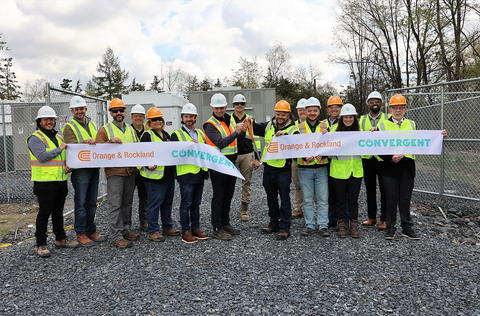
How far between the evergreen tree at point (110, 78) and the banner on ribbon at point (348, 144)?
49.9 meters

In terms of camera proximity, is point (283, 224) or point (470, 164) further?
point (470, 164)

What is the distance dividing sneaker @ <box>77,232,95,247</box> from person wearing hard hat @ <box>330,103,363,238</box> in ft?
13.0

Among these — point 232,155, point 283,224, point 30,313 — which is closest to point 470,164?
point 283,224

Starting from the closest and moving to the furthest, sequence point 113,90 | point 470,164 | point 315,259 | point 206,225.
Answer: point 315,259
point 206,225
point 470,164
point 113,90

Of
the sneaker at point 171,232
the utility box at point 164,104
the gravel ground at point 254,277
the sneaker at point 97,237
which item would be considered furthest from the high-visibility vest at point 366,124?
the utility box at point 164,104

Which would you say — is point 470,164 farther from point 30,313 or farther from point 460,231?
point 30,313

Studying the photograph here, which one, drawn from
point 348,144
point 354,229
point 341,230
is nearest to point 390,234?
point 354,229

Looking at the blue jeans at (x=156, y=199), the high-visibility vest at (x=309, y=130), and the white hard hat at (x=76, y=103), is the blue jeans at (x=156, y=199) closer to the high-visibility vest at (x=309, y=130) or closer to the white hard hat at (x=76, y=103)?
the white hard hat at (x=76, y=103)

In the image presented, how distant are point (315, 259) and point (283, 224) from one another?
102cm

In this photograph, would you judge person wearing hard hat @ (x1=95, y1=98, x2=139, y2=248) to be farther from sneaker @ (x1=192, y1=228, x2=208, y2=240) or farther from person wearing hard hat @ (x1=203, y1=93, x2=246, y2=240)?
person wearing hard hat @ (x1=203, y1=93, x2=246, y2=240)

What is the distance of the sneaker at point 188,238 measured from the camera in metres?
5.24

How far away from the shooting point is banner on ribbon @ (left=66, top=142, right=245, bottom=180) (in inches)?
204

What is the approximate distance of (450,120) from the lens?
934 cm

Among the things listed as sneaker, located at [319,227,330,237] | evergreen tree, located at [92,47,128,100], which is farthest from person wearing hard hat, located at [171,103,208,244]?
evergreen tree, located at [92,47,128,100]
